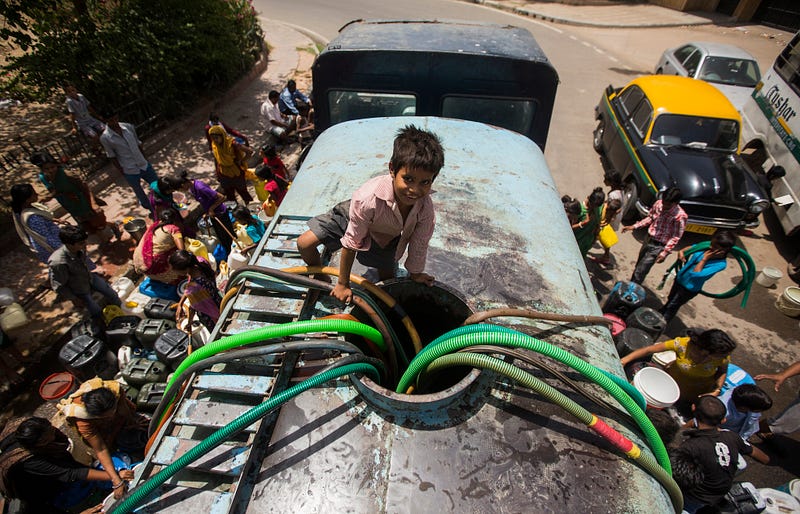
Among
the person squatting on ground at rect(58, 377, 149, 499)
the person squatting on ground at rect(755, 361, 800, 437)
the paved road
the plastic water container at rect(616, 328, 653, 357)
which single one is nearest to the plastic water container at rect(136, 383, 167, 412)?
the person squatting on ground at rect(58, 377, 149, 499)

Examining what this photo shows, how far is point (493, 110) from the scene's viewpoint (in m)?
4.72

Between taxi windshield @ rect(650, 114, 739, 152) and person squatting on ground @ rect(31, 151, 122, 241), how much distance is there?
8.91m

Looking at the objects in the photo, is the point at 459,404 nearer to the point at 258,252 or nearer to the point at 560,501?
the point at 560,501

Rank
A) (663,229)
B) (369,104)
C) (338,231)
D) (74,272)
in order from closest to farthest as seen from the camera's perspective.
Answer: (338,231) → (74,272) → (369,104) → (663,229)

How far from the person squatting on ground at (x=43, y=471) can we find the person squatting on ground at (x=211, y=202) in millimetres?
2764

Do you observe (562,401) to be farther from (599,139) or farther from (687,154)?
(599,139)

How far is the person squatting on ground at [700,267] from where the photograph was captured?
407cm

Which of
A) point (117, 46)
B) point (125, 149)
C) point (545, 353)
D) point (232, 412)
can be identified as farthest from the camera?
point (117, 46)

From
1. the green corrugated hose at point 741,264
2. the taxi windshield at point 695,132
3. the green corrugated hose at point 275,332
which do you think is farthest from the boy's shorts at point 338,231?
the taxi windshield at point 695,132

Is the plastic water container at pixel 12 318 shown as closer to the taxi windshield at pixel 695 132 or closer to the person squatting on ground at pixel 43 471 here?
the person squatting on ground at pixel 43 471

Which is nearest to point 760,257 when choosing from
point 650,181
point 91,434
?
point 650,181

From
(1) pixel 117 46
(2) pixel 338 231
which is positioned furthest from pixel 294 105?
(2) pixel 338 231

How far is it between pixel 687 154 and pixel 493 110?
4175 millimetres

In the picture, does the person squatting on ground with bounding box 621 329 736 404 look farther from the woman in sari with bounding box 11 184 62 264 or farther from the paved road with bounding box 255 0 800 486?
the woman in sari with bounding box 11 184 62 264
